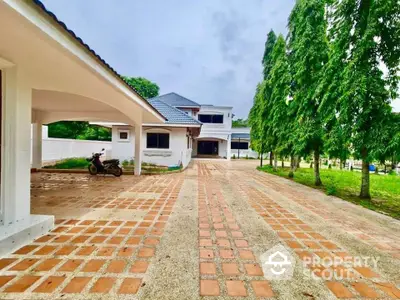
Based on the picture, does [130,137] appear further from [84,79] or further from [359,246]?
[359,246]

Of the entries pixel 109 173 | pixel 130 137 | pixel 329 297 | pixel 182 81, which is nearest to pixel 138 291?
pixel 329 297

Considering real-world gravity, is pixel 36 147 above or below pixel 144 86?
below

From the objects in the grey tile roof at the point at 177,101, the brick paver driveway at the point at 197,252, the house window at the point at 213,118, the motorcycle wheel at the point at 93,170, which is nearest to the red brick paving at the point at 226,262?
the brick paver driveway at the point at 197,252

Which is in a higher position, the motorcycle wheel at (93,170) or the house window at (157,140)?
the house window at (157,140)

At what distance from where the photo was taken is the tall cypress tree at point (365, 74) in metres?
5.49

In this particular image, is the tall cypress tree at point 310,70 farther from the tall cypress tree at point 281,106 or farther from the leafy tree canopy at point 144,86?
the leafy tree canopy at point 144,86

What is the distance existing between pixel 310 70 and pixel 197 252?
871 centimetres

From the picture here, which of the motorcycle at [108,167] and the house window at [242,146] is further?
the house window at [242,146]

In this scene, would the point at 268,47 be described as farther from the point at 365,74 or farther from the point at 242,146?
the point at 242,146

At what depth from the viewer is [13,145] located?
290cm

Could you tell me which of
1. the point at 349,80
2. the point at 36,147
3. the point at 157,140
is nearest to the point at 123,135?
the point at 157,140

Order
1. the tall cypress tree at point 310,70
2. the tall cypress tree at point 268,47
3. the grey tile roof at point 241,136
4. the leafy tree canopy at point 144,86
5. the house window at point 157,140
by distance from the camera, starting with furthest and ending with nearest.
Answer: the leafy tree canopy at point 144,86 < the grey tile roof at point 241,136 < the tall cypress tree at point 268,47 < the house window at point 157,140 < the tall cypress tree at point 310,70

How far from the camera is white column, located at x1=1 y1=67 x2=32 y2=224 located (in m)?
2.81

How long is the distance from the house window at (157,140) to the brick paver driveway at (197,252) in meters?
8.84
